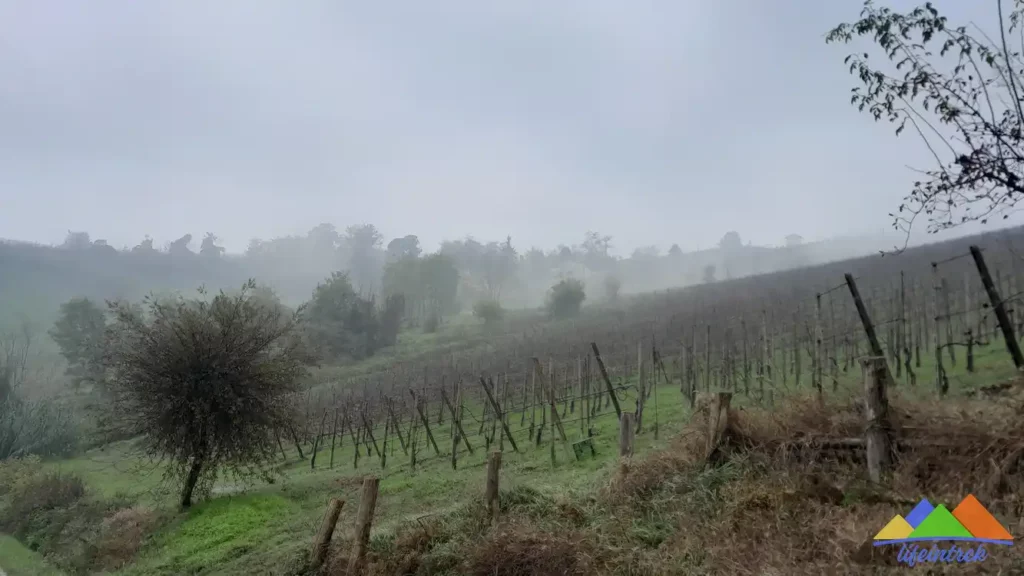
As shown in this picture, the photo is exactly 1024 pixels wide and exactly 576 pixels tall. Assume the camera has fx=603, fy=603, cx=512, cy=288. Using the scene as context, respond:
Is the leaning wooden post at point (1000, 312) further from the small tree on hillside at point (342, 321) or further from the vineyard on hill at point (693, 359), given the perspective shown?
the small tree on hillside at point (342, 321)

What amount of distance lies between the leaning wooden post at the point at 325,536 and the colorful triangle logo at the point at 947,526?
6534 millimetres

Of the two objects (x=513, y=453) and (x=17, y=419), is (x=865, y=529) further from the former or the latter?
(x=17, y=419)

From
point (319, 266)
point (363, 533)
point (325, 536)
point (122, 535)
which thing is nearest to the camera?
point (363, 533)

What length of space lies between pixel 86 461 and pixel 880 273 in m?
42.1

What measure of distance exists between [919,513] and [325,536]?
7107 mm

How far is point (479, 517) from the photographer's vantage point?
25.9 ft

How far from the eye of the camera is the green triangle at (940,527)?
14.6ft

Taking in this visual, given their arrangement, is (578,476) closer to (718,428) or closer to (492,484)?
(492,484)

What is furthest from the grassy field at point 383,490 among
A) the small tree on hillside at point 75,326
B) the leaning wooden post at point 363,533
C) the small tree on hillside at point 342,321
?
the small tree on hillside at point 75,326

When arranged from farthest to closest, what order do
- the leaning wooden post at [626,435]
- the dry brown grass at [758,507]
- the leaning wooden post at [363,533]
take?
the leaning wooden post at [626,435], the leaning wooden post at [363,533], the dry brown grass at [758,507]

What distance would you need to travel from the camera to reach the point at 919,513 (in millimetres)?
4840

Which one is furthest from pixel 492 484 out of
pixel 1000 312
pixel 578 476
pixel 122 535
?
Answer: pixel 122 535

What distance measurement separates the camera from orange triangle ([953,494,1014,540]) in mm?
4301

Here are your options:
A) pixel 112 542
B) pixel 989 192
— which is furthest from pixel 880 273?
pixel 112 542
